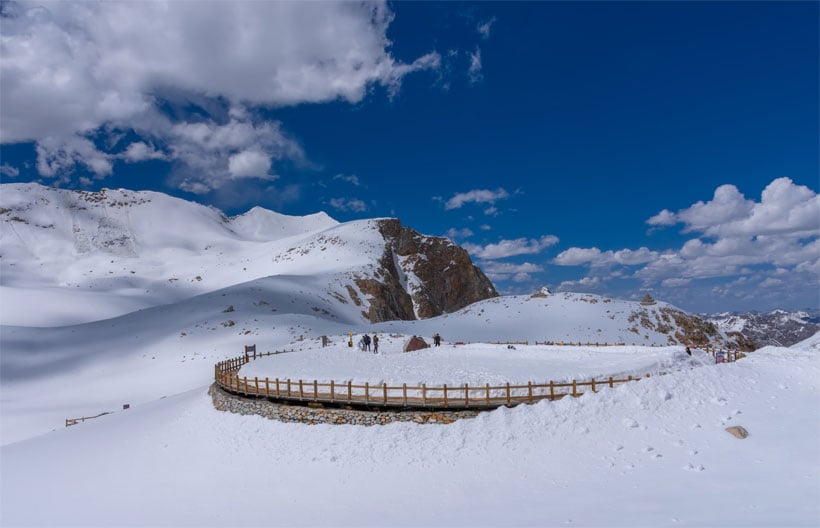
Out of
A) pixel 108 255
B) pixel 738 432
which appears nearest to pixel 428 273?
pixel 108 255

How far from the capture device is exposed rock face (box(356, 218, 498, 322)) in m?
123

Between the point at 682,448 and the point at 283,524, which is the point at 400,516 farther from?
the point at 682,448

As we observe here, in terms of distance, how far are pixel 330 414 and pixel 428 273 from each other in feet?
367

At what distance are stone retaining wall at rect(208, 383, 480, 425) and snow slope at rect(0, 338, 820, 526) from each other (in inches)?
15.3

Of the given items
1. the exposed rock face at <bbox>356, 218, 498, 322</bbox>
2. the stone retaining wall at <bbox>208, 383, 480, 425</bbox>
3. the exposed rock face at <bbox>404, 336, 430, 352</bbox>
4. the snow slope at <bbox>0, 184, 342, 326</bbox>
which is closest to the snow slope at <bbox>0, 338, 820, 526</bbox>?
the stone retaining wall at <bbox>208, 383, 480, 425</bbox>

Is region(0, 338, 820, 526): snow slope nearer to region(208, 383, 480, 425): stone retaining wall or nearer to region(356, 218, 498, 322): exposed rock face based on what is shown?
region(208, 383, 480, 425): stone retaining wall

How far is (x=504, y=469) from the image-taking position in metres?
18.6

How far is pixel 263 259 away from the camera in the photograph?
134 meters

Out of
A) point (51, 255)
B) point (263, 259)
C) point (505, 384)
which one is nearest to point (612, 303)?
point (505, 384)

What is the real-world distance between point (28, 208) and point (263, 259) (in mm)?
88483

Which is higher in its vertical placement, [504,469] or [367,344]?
[367,344]

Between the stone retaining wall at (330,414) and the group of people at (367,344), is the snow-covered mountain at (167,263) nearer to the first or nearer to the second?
the group of people at (367,344)

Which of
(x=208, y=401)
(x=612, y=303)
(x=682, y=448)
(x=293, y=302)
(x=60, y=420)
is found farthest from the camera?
(x=293, y=302)

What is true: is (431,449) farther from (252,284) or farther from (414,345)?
(252,284)
